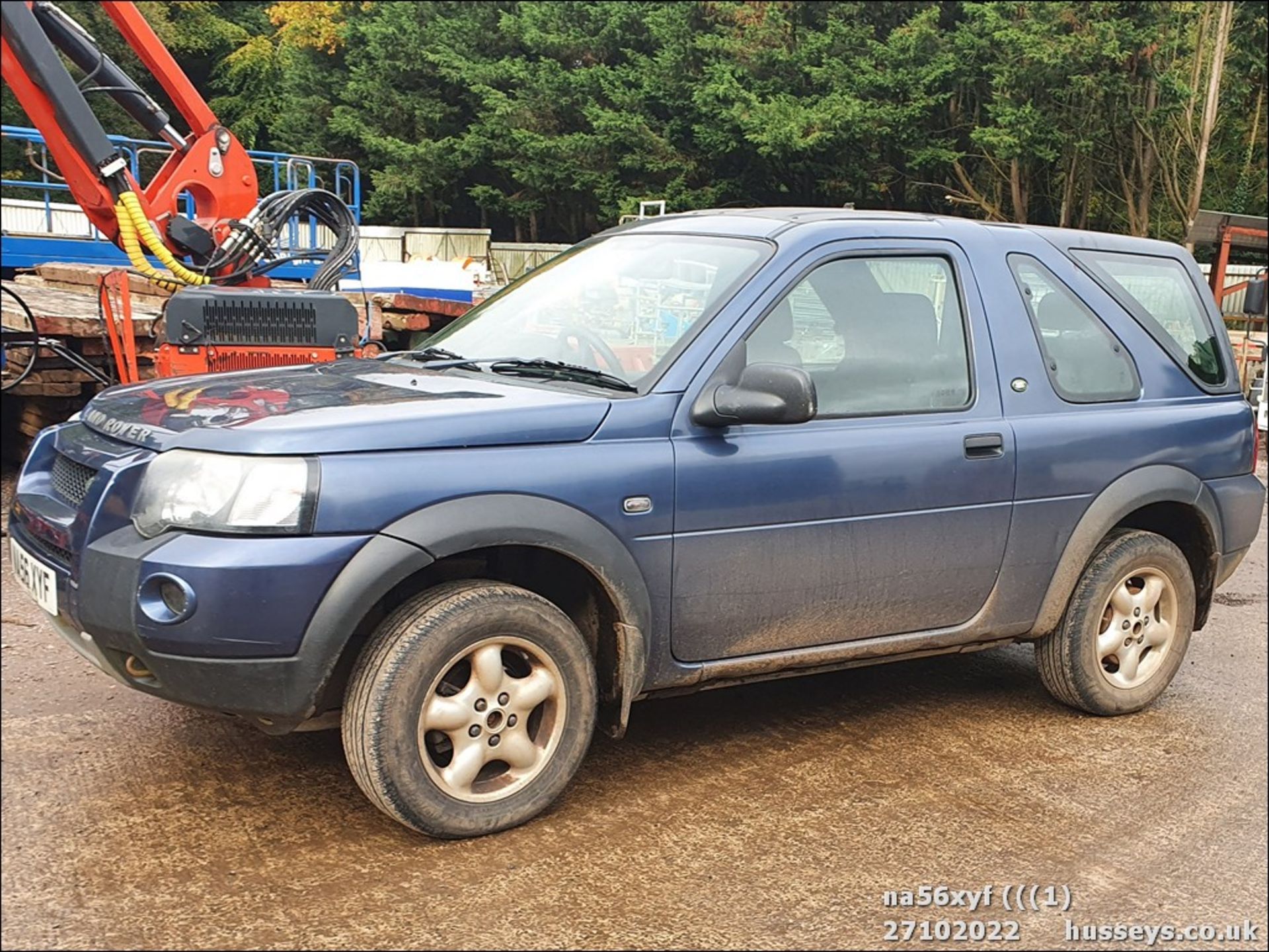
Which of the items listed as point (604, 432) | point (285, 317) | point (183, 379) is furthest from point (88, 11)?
point (604, 432)

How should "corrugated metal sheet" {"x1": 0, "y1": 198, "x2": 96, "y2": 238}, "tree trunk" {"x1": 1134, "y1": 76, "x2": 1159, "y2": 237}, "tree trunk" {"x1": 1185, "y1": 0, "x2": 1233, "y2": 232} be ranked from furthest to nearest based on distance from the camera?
"tree trunk" {"x1": 1134, "y1": 76, "x2": 1159, "y2": 237} < "tree trunk" {"x1": 1185, "y1": 0, "x2": 1233, "y2": 232} < "corrugated metal sheet" {"x1": 0, "y1": 198, "x2": 96, "y2": 238}

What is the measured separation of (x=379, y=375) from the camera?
4.04m

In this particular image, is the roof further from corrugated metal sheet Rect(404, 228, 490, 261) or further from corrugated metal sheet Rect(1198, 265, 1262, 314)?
corrugated metal sheet Rect(404, 228, 490, 261)

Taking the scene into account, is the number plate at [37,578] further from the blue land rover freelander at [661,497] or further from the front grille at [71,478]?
the front grille at [71,478]

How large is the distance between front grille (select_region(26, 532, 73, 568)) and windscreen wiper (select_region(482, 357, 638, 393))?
4.61 feet

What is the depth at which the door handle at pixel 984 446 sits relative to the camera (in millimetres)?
4199

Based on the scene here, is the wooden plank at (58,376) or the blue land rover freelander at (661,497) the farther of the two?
the wooden plank at (58,376)

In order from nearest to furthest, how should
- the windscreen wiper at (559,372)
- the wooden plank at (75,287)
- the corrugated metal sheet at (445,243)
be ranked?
the windscreen wiper at (559,372) < the wooden plank at (75,287) < the corrugated metal sheet at (445,243)

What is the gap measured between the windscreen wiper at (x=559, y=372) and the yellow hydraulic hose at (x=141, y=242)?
441cm

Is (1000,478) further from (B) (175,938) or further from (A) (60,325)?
(A) (60,325)

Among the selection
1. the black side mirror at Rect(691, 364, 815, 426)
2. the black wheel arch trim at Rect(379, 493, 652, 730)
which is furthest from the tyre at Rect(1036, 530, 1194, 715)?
the black wheel arch trim at Rect(379, 493, 652, 730)

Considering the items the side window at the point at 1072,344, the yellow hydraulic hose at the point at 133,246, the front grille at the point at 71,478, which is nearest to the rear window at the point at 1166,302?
the side window at the point at 1072,344

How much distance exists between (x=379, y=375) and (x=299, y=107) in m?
17.3

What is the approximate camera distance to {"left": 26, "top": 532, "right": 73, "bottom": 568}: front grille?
3287 mm
